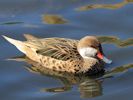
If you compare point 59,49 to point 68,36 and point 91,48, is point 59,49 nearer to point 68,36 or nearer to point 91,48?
point 91,48

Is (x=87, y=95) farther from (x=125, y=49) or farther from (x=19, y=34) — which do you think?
(x=19, y=34)

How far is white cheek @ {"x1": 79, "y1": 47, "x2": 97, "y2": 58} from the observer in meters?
9.76

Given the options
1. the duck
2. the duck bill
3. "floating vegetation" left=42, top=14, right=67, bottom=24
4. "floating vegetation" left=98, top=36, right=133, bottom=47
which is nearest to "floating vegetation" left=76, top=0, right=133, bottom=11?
"floating vegetation" left=42, top=14, right=67, bottom=24

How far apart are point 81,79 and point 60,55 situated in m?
0.55

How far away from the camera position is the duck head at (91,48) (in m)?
9.66

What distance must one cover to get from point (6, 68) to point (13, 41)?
61 cm

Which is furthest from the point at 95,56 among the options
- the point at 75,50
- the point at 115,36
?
the point at 115,36

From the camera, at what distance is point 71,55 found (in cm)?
983

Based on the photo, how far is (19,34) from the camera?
35.7ft

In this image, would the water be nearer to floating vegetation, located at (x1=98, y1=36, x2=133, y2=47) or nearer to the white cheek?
floating vegetation, located at (x1=98, y1=36, x2=133, y2=47)

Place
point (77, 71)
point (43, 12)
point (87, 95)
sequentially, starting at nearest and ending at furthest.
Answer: point (87, 95), point (77, 71), point (43, 12)

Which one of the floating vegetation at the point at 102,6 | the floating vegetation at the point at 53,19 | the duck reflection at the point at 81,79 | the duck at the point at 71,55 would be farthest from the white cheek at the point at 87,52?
the floating vegetation at the point at 102,6

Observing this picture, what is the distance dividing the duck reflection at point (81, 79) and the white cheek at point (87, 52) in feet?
1.08

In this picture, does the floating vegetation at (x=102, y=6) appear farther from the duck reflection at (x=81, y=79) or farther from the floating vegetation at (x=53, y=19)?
the duck reflection at (x=81, y=79)
